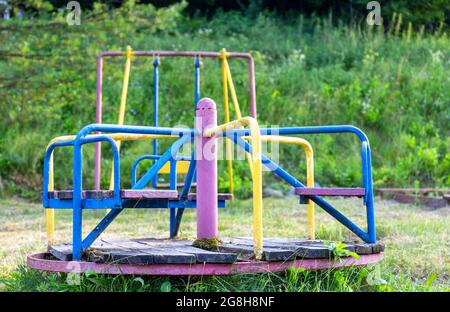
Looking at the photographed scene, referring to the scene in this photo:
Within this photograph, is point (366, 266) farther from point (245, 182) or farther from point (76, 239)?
point (245, 182)

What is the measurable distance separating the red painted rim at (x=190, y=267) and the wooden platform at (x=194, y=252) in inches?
0.9

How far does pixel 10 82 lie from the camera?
9.62m

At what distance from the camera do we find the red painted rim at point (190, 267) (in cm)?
367

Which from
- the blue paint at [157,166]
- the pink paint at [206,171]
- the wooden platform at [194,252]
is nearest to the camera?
the wooden platform at [194,252]

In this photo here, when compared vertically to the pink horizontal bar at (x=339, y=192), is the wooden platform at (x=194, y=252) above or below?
below

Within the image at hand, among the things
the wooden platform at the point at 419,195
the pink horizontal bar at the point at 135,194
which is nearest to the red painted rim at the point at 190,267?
the pink horizontal bar at the point at 135,194

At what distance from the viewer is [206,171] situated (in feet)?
13.9

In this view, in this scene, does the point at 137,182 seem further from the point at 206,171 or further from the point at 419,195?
the point at 419,195

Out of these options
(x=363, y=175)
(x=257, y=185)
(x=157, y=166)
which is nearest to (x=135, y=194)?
(x=157, y=166)

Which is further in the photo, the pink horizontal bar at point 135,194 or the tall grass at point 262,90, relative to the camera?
the tall grass at point 262,90

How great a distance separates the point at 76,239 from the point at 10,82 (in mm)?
6158

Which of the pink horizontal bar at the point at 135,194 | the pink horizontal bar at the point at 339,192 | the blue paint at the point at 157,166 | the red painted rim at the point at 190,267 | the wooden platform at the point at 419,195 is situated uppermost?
the blue paint at the point at 157,166

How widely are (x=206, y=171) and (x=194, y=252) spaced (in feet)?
1.82

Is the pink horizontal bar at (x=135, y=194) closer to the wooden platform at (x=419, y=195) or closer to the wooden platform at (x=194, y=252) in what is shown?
the wooden platform at (x=194, y=252)
